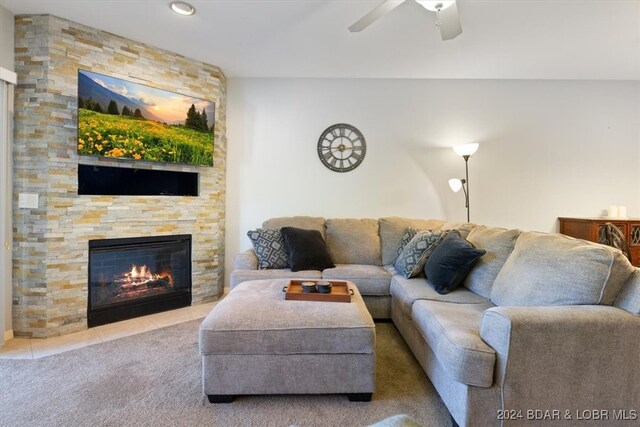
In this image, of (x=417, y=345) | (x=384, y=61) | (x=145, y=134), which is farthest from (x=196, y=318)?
(x=384, y=61)

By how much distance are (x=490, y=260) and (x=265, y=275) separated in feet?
5.94

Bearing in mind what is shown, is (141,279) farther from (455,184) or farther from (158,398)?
(455,184)

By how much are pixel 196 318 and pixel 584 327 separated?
287cm

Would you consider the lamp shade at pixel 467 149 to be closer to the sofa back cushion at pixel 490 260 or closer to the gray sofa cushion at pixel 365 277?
the sofa back cushion at pixel 490 260

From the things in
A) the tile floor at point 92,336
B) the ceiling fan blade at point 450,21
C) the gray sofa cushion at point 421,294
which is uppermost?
the ceiling fan blade at point 450,21

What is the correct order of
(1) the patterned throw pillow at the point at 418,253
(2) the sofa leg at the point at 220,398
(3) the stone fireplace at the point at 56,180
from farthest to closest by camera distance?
(1) the patterned throw pillow at the point at 418,253
(3) the stone fireplace at the point at 56,180
(2) the sofa leg at the point at 220,398

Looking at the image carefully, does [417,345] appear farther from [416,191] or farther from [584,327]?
[416,191]

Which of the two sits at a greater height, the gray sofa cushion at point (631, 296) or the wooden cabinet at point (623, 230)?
the wooden cabinet at point (623, 230)

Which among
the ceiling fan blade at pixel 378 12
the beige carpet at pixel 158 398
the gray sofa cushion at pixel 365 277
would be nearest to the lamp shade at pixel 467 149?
the gray sofa cushion at pixel 365 277

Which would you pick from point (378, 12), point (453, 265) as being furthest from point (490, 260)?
point (378, 12)

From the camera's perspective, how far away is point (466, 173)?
11.9 feet

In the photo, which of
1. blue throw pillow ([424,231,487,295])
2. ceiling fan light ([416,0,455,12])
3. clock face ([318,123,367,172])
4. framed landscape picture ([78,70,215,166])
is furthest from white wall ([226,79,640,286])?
ceiling fan light ([416,0,455,12])

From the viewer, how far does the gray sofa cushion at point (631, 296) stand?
1373 mm

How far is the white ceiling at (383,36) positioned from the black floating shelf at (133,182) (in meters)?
1.23
